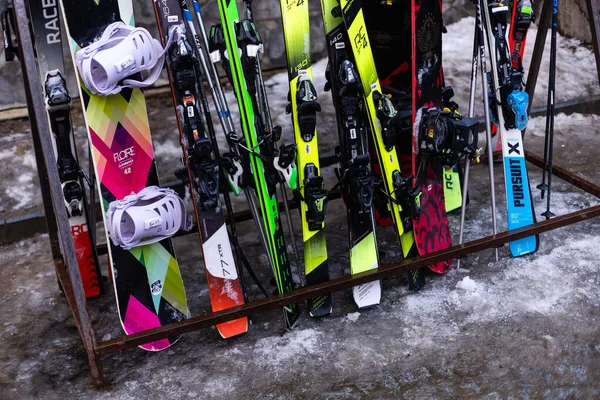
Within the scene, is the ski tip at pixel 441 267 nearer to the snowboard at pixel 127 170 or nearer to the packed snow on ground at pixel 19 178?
the snowboard at pixel 127 170

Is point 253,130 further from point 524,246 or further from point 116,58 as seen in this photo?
point 524,246

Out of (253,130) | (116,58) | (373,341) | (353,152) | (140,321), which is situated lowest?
(373,341)

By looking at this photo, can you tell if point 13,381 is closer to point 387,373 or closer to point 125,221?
point 125,221

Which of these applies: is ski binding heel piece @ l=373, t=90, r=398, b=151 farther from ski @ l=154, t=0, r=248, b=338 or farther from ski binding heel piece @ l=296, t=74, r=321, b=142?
ski @ l=154, t=0, r=248, b=338

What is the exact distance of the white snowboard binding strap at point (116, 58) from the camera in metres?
2.99

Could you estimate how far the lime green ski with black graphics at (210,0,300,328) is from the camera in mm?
3232

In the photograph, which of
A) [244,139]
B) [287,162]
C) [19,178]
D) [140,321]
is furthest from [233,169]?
[19,178]

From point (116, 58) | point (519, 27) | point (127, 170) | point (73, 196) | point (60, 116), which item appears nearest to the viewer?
point (116, 58)

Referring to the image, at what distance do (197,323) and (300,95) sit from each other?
1124 mm

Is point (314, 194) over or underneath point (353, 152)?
underneath

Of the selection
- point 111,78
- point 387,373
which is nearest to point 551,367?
point 387,373

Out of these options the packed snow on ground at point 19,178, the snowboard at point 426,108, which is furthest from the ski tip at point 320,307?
the packed snow on ground at point 19,178

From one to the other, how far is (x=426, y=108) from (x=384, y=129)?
30 centimetres

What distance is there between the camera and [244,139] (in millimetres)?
3354
